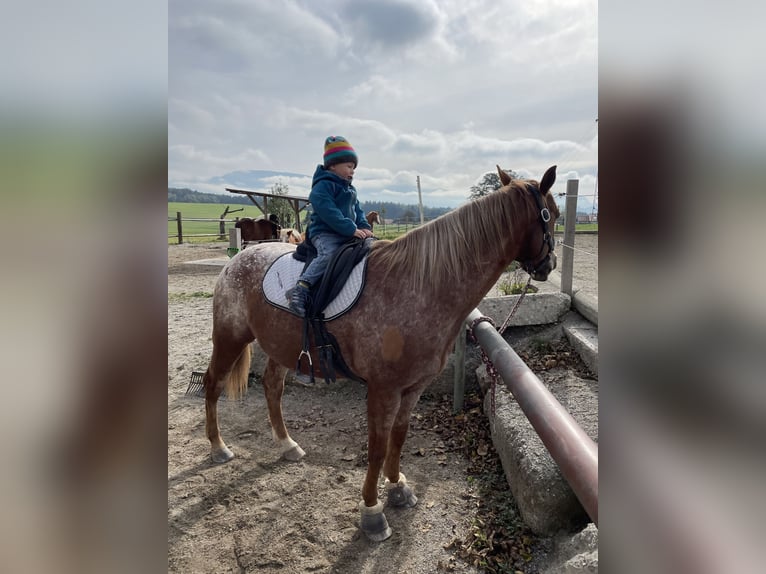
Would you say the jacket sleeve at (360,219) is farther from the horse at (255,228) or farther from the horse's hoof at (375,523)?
the horse at (255,228)

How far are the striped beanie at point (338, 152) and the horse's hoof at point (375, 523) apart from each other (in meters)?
2.44

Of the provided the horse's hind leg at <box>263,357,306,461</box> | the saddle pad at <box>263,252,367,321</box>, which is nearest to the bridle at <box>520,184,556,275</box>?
the saddle pad at <box>263,252,367,321</box>

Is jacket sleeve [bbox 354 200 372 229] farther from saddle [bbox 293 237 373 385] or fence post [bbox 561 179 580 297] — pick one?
fence post [bbox 561 179 580 297]

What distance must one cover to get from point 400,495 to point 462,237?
6.43 feet

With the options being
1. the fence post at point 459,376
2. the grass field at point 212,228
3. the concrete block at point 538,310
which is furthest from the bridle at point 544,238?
the concrete block at point 538,310

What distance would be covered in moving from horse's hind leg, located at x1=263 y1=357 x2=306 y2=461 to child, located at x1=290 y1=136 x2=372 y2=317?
1299mm

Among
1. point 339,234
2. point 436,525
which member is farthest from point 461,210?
point 436,525

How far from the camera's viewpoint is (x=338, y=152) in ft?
9.43
